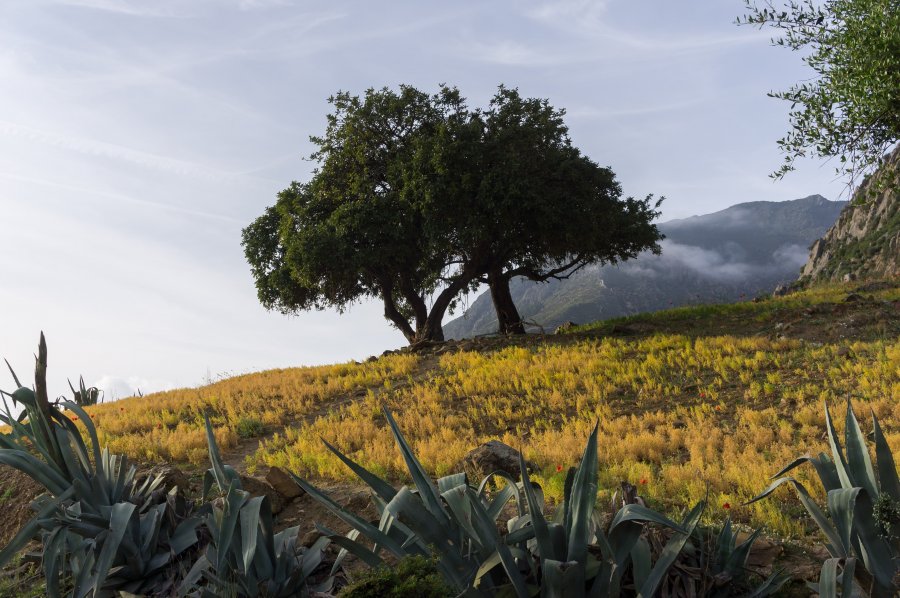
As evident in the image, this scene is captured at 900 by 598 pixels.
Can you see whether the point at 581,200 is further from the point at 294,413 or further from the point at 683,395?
the point at 294,413

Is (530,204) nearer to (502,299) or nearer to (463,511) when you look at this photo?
(502,299)

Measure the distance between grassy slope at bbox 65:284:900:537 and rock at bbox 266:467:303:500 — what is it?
175cm

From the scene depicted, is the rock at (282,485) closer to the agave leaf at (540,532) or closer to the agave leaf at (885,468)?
the agave leaf at (540,532)

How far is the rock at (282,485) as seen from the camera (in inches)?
285

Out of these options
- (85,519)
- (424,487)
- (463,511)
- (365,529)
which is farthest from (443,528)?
(85,519)

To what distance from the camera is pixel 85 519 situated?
5512mm

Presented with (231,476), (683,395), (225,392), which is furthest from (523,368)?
(231,476)

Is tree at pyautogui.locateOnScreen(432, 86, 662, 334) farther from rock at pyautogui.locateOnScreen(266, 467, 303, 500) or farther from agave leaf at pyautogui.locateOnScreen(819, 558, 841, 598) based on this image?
agave leaf at pyautogui.locateOnScreen(819, 558, 841, 598)

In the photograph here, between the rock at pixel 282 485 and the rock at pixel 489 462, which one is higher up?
the rock at pixel 282 485

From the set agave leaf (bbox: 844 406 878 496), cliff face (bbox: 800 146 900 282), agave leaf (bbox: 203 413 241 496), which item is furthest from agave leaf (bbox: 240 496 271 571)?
cliff face (bbox: 800 146 900 282)

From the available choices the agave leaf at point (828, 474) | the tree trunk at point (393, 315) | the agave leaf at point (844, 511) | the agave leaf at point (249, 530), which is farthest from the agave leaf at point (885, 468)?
the tree trunk at point (393, 315)

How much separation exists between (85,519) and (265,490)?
1.82 m

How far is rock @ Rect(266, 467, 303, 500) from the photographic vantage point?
7.24m

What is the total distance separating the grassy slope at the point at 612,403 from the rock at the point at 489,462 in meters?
0.47
